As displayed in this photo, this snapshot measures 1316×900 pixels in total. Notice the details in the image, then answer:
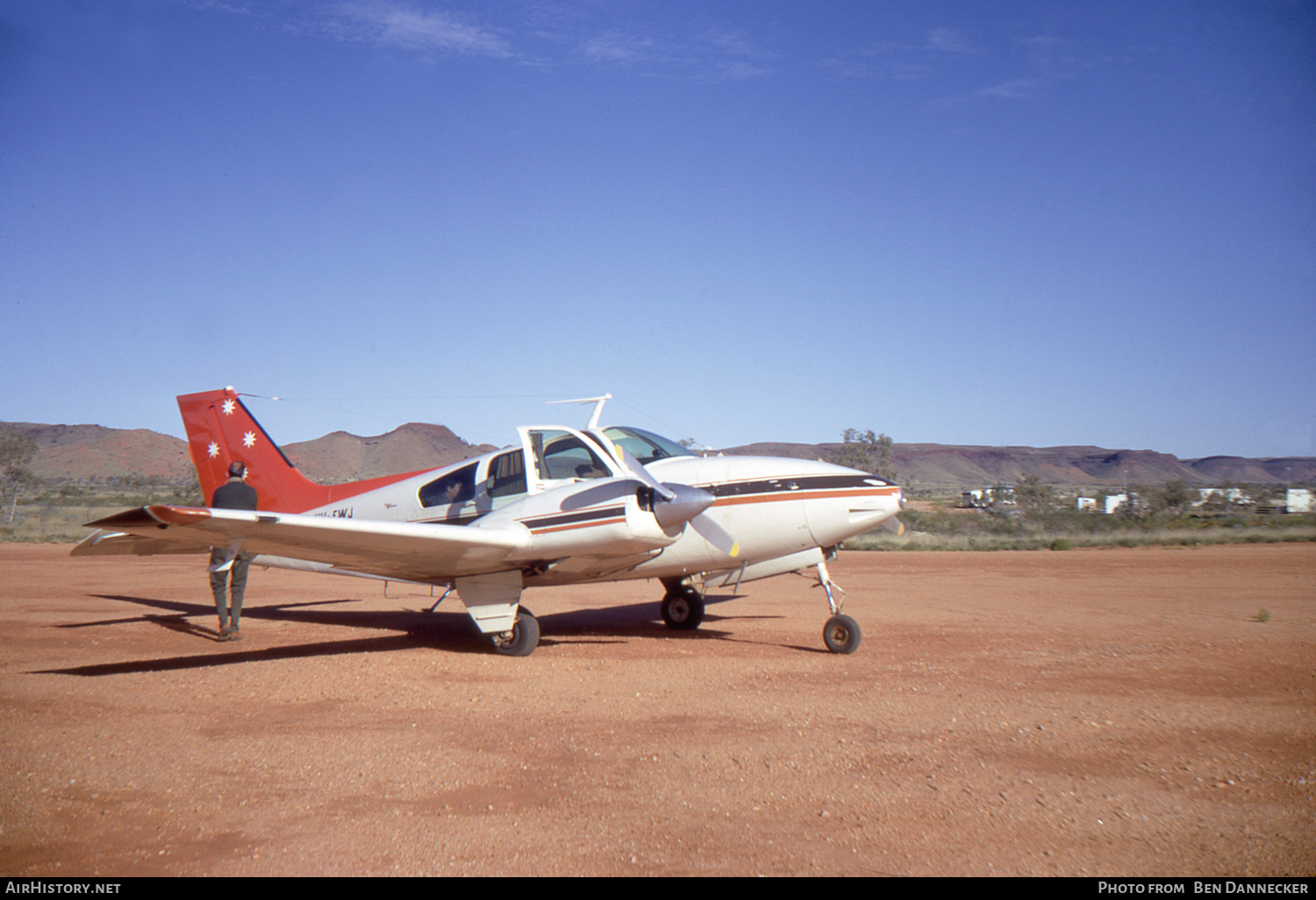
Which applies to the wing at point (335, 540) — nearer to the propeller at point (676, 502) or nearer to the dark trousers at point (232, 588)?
the dark trousers at point (232, 588)

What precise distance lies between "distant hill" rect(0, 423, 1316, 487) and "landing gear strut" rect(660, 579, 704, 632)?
63.0 meters

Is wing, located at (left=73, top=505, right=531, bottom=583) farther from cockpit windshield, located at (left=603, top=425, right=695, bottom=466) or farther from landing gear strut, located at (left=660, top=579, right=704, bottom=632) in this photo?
landing gear strut, located at (left=660, top=579, right=704, bottom=632)

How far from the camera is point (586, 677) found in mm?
8172

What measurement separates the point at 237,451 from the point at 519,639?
6.99 meters

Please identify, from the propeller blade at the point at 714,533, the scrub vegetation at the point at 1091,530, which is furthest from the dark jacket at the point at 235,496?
the scrub vegetation at the point at 1091,530

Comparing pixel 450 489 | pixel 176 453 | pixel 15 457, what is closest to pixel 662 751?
pixel 450 489

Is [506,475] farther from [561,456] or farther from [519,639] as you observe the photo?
[519,639]

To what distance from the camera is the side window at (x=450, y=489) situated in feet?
34.3

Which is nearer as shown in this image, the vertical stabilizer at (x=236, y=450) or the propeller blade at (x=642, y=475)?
the propeller blade at (x=642, y=475)

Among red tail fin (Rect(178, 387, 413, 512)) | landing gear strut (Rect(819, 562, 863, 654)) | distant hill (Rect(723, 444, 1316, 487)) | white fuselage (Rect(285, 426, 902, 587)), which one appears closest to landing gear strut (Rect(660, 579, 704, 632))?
white fuselage (Rect(285, 426, 902, 587))

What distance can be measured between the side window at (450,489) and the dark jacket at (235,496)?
2219 mm

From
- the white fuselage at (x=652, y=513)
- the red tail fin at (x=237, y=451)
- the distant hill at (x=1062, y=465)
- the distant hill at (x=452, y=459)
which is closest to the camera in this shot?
the white fuselage at (x=652, y=513)

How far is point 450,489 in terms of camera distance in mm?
10648

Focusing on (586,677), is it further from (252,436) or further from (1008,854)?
(252,436)
